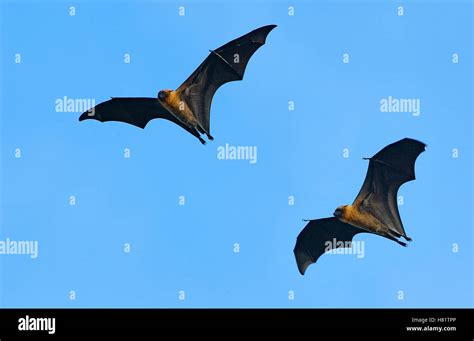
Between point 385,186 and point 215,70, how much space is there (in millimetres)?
6207

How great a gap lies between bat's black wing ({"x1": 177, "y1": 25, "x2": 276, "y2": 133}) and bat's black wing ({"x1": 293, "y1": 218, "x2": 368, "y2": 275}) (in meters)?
4.83

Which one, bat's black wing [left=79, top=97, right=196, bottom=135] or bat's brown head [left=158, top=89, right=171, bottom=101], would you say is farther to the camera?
bat's black wing [left=79, top=97, right=196, bottom=135]

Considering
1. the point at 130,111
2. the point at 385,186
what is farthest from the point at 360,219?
the point at 130,111

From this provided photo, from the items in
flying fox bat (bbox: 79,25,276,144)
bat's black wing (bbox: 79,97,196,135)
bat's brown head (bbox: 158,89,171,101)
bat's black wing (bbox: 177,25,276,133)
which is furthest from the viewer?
bat's black wing (bbox: 79,97,196,135)

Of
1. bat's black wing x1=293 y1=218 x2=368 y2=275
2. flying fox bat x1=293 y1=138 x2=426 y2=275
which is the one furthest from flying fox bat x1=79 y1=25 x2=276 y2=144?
flying fox bat x1=293 y1=138 x2=426 y2=275

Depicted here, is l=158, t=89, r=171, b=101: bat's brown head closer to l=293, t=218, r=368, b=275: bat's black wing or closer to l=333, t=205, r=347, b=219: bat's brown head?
l=333, t=205, r=347, b=219: bat's brown head

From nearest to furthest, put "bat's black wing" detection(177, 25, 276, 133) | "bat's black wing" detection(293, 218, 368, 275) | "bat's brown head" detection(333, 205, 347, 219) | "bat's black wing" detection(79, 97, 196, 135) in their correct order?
"bat's brown head" detection(333, 205, 347, 219) → "bat's black wing" detection(177, 25, 276, 133) → "bat's black wing" detection(79, 97, 196, 135) → "bat's black wing" detection(293, 218, 368, 275)

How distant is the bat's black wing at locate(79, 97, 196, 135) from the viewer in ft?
88.0

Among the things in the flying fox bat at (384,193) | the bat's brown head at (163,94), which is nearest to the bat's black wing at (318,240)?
the flying fox bat at (384,193)

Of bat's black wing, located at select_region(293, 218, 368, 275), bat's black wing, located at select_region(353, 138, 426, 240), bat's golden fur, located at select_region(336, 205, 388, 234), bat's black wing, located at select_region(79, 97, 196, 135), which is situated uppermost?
bat's black wing, located at select_region(79, 97, 196, 135)

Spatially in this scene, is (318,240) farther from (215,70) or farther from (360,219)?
(215,70)
